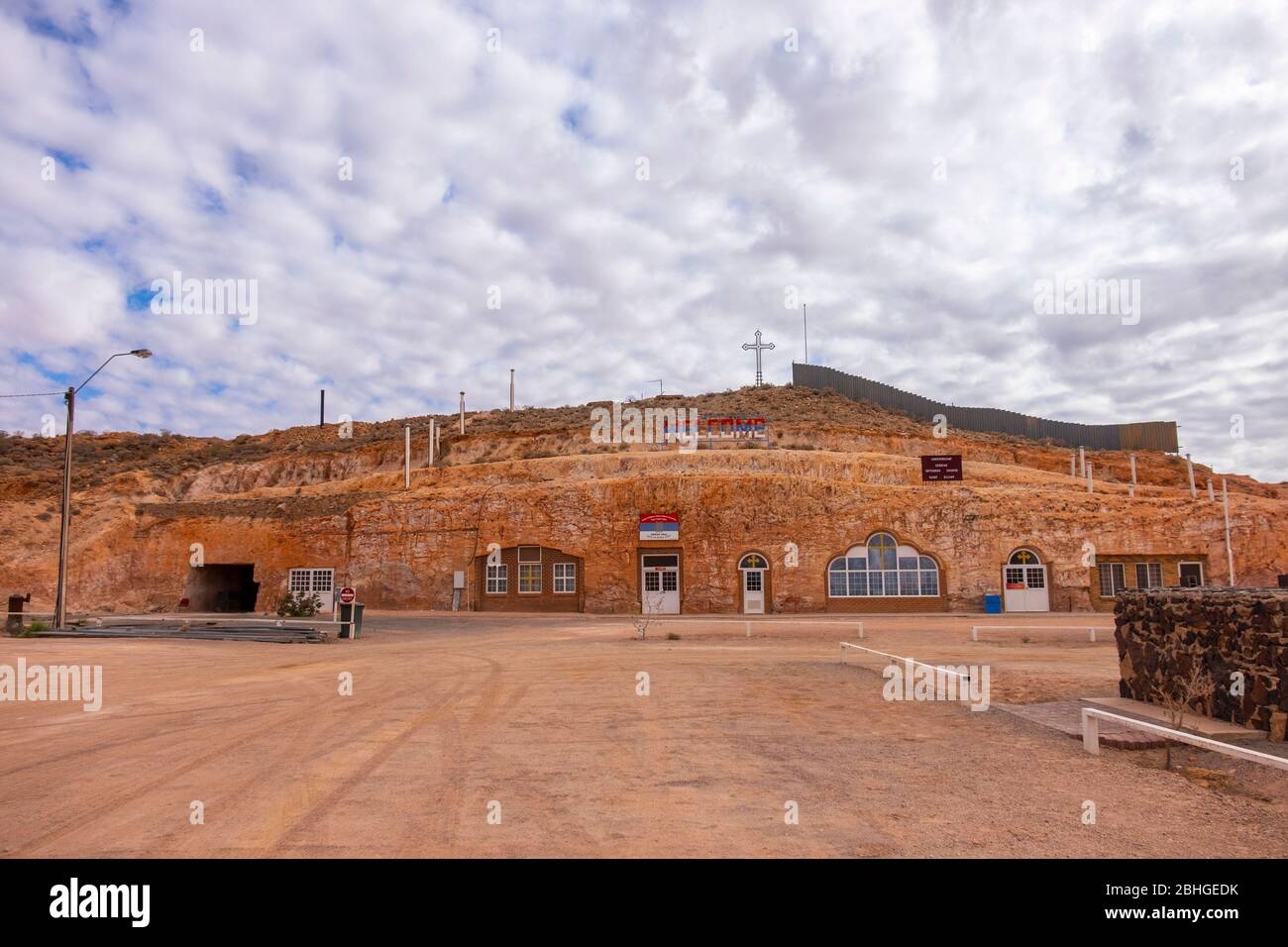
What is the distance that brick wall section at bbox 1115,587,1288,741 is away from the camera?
894 centimetres

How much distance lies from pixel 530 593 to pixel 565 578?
1.81m

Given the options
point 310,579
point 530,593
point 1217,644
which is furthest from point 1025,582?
point 310,579

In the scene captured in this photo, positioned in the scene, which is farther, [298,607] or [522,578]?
[522,578]

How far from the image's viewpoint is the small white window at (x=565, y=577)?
3703cm

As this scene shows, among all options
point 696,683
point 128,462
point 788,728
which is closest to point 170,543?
point 128,462

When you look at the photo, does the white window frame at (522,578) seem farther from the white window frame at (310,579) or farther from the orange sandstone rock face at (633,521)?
the white window frame at (310,579)

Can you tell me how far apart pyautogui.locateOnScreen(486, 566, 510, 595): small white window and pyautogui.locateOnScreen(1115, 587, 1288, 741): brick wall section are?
2904cm

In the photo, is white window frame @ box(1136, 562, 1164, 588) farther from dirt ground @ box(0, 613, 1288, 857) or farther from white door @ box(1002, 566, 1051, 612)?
dirt ground @ box(0, 613, 1288, 857)

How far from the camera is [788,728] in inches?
413

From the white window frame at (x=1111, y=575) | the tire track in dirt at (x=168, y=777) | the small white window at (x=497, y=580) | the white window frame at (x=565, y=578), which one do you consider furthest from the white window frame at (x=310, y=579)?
the white window frame at (x=1111, y=575)

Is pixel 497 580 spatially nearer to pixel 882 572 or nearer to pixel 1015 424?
pixel 882 572

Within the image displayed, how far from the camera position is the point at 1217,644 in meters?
9.89

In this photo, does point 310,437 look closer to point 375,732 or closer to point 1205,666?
point 375,732

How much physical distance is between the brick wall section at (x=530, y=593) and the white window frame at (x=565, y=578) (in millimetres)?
92
